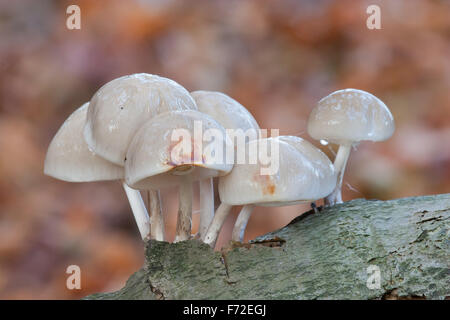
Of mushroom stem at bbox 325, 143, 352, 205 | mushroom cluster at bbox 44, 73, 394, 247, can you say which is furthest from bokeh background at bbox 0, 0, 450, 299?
mushroom cluster at bbox 44, 73, 394, 247

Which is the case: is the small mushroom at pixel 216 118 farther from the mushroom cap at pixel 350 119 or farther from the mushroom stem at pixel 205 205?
the mushroom cap at pixel 350 119

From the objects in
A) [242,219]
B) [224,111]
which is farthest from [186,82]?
[242,219]

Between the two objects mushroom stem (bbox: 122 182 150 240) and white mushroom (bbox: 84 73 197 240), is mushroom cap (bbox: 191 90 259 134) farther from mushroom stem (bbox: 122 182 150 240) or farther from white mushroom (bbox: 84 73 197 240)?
mushroom stem (bbox: 122 182 150 240)

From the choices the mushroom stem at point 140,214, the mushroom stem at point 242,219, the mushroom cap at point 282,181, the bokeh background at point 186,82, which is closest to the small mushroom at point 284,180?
the mushroom cap at point 282,181
